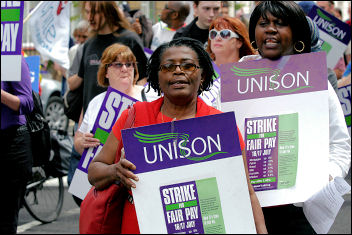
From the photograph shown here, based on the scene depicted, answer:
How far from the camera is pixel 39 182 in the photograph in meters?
8.23

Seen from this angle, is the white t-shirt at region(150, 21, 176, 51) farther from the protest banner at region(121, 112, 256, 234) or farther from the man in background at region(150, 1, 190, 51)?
the protest banner at region(121, 112, 256, 234)

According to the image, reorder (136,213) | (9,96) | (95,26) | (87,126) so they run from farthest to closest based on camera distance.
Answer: (95,26), (87,126), (9,96), (136,213)

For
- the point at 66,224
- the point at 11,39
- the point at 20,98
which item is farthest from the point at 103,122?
the point at 66,224

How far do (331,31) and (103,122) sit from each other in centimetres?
278

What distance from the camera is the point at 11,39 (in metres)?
5.09

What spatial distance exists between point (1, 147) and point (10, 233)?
591 mm

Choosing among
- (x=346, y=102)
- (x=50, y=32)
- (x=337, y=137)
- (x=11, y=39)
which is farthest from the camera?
(x=50, y=32)

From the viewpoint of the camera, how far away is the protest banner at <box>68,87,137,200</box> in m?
5.16

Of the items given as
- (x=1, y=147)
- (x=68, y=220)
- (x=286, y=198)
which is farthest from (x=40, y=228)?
(x=286, y=198)

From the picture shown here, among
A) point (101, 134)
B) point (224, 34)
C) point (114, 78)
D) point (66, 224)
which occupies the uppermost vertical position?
point (224, 34)

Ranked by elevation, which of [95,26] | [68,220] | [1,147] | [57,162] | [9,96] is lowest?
[68,220]

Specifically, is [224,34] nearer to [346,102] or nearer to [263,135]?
[263,135]

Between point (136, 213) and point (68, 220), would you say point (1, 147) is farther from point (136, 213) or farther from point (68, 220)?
point (68, 220)

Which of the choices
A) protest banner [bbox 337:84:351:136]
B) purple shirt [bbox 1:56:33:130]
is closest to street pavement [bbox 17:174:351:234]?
protest banner [bbox 337:84:351:136]
